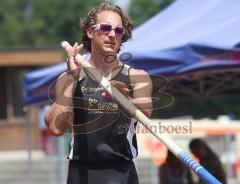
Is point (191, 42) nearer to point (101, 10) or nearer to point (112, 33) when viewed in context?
point (101, 10)

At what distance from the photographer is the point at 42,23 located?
75.0 meters

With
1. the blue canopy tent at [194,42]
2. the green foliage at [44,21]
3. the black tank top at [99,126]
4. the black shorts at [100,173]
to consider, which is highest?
the green foliage at [44,21]

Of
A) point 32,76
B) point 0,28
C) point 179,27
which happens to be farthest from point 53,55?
point 0,28

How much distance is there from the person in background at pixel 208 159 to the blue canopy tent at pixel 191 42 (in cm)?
182

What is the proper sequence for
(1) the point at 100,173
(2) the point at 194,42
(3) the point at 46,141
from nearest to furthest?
(1) the point at 100,173
(2) the point at 194,42
(3) the point at 46,141

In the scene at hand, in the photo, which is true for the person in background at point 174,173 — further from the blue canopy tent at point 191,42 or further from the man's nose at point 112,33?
the man's nose at point 112,33

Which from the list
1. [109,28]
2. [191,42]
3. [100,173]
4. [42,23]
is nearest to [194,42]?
[191,42]

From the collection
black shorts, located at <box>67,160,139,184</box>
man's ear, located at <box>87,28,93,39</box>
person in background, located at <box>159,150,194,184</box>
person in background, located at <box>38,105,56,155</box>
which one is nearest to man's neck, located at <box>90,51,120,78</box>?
man's ear, located at <box>87,28,93,39</box>

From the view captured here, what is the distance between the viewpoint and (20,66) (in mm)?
25859

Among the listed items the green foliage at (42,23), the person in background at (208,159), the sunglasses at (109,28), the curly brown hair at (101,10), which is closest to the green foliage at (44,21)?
the green foliage at (42,23)

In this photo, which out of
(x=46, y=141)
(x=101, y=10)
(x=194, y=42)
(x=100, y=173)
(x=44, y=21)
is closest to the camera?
(x=100, y=173)

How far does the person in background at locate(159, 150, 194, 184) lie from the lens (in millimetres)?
8711

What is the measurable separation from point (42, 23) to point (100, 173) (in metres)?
72.1

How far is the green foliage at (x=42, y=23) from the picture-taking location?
72925mm
